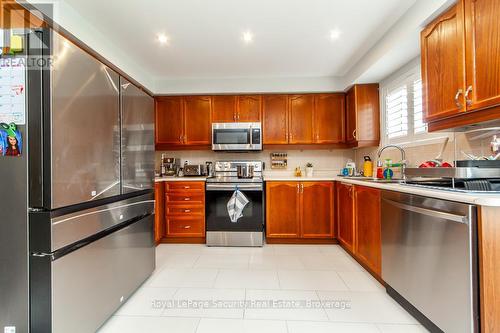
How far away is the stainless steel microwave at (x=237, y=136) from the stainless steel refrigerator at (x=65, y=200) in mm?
1858

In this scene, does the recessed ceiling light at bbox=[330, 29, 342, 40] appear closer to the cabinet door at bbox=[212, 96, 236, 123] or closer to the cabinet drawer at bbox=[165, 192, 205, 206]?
the cabinet door at bbox=[212, 96, 236, 123]

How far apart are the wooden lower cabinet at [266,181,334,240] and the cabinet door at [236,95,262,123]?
1072 mm

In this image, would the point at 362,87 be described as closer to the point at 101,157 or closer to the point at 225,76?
the point at 225,76

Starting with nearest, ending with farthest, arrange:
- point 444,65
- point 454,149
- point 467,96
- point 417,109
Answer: point 467,96, point 444,65, point 454,149, point 417,109

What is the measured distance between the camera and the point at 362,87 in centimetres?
333

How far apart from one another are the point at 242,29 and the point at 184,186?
2.10 meters

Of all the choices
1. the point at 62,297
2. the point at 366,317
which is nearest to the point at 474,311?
the point at 366,317

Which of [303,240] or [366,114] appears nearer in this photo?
[366,114]

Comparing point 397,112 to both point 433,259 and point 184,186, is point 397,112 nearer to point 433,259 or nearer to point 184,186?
point 433,259

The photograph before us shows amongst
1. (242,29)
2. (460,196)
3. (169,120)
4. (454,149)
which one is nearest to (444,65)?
(454,149)

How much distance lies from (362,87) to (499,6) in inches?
77.5

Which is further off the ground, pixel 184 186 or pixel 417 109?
pixel 417 109

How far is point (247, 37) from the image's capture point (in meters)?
2.51

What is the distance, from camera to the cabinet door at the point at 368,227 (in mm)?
2234
